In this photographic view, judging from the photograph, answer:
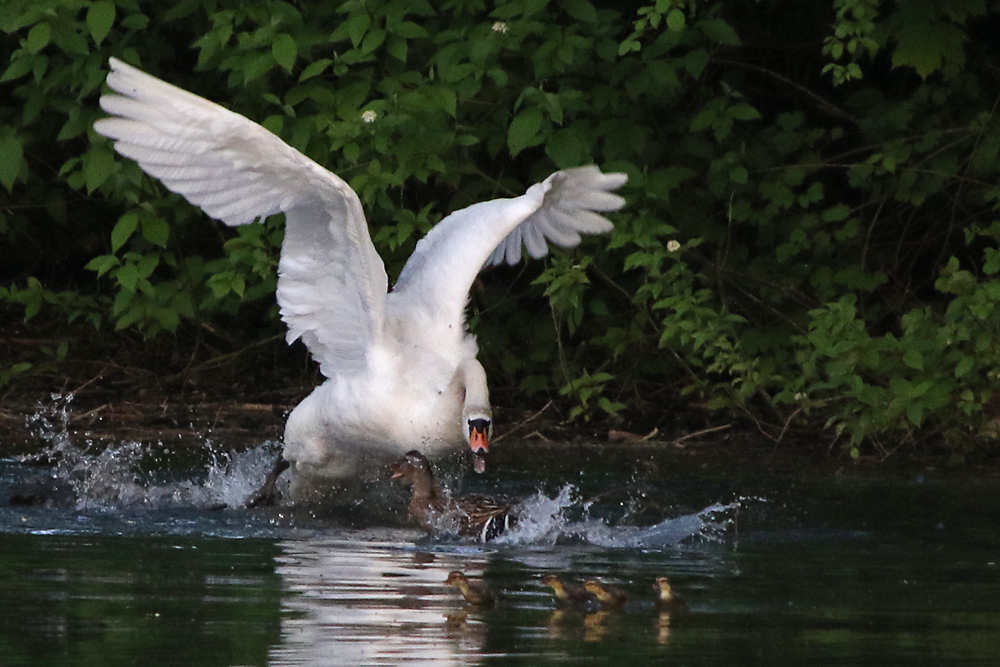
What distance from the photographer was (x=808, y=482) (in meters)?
8.96

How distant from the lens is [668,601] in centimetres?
557

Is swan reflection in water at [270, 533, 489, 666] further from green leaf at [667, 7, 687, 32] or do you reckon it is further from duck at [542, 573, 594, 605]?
green leaf at [667, 7, 687, 32]

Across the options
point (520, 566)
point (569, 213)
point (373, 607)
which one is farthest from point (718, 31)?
point (373, 607)

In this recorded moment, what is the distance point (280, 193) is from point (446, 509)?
1.44 m

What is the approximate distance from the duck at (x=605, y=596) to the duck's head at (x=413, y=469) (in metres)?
2.26

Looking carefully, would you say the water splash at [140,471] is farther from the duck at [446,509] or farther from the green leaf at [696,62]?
the green leaf at [696,62]

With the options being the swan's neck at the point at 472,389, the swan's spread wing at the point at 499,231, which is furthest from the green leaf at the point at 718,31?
the swan's neck at the point at 472,389

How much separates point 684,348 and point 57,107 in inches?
134

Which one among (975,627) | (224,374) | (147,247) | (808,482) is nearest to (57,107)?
(147,247)

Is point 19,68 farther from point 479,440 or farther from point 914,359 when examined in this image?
point 914,359

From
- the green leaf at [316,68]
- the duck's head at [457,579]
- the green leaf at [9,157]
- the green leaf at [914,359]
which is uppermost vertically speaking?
the green leaf at [316,68]

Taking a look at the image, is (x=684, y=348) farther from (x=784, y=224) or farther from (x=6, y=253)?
(x=6, y=253)

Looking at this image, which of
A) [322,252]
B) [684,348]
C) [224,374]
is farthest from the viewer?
[224,374]

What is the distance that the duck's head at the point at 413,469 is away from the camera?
784cm
